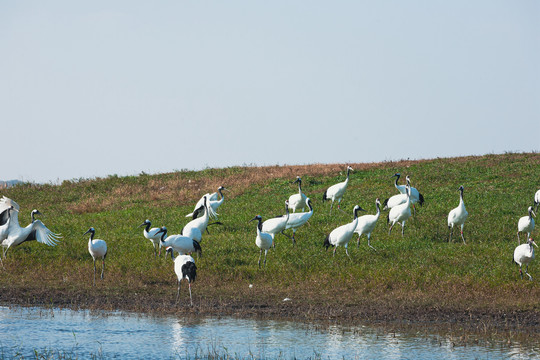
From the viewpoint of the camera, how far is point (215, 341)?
1077cm

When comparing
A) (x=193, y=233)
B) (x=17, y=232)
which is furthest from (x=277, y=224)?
(x=17, y=232)

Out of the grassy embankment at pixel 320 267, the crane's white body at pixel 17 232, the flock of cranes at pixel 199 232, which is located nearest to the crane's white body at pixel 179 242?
the flock of cranes at pixel 199 232

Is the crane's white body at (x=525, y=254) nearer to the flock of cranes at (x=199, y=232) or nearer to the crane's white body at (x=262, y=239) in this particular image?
the flock of cranes at (x=199, y=232)

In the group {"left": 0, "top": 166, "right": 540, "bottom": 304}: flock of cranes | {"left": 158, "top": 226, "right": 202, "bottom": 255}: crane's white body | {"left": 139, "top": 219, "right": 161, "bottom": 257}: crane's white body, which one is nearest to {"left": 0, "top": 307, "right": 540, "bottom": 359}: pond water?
{"left": 0, "top": 166, "right": 540, "bottom": 304}: flock of cranes

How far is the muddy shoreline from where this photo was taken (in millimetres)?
12141

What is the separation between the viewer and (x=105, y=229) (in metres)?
24.0

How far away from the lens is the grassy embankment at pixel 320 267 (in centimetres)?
1327

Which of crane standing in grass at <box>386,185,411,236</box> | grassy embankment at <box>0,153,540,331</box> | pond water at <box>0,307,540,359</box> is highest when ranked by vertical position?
crane standing in grass at <box>386,185,411,236</box>

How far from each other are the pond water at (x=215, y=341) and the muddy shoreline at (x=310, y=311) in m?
0.57

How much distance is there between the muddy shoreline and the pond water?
567 mm

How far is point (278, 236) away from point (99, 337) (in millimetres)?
10530

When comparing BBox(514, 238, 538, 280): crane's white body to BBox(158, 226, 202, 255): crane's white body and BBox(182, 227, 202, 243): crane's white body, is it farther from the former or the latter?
BBox(182, 227, 202, 243): crane's white body

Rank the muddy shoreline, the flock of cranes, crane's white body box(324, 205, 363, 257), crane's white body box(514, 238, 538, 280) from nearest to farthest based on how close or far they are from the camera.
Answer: the muddy shoreline, crane's white body box(514, 238, 538, 280), the flock of cranes, crane's white body box(324, 205, 363, 257)

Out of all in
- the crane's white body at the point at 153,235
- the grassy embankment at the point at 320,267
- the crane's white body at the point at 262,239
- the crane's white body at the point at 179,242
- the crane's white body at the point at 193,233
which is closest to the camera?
the grassy embankment at the point at 320,267
